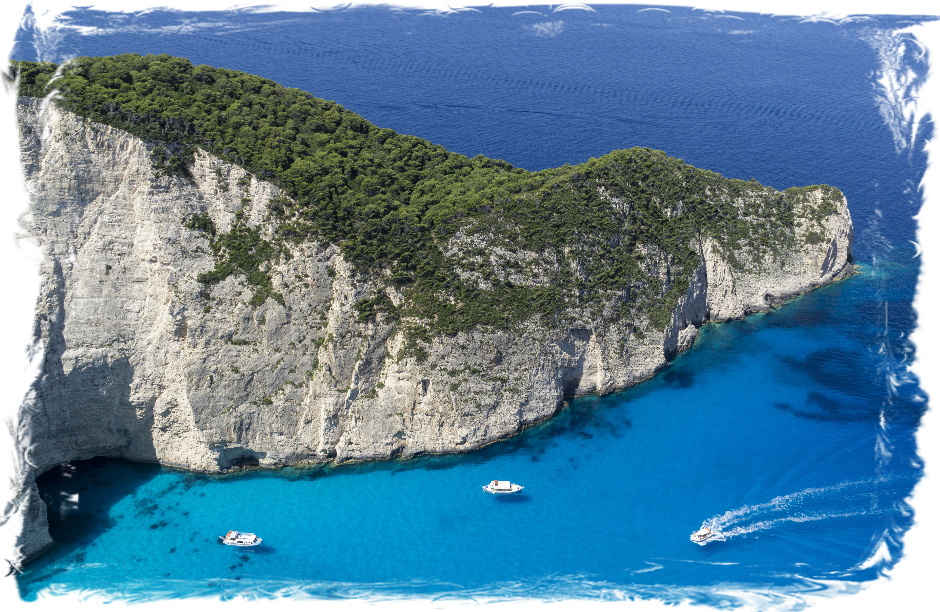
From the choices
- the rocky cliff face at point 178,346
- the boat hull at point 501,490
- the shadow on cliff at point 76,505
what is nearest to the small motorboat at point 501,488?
the boat hull at point 501,490

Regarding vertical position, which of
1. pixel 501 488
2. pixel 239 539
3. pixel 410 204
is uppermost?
pixel 410 204

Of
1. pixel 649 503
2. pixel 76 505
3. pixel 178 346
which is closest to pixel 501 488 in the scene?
pixel 649 503

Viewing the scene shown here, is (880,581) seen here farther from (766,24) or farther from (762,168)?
(766,24)

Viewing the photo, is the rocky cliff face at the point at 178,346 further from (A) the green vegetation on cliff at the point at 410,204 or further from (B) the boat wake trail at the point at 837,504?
(B) the boat wake trail at the point at 837,504

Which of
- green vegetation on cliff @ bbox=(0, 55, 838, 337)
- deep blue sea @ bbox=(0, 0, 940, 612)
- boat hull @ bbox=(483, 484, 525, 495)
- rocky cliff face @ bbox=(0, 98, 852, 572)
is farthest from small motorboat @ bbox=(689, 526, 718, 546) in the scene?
green vegetation on cliff @ bbox=(0, 55, 838, 337)

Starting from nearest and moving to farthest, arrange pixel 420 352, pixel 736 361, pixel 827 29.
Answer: pixel 420 352 → pixel 736 361 → pixel 827 29

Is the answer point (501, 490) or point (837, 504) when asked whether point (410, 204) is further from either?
point (837, 504)

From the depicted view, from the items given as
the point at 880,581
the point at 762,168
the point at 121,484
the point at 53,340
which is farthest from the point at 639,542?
the point at 762,168
